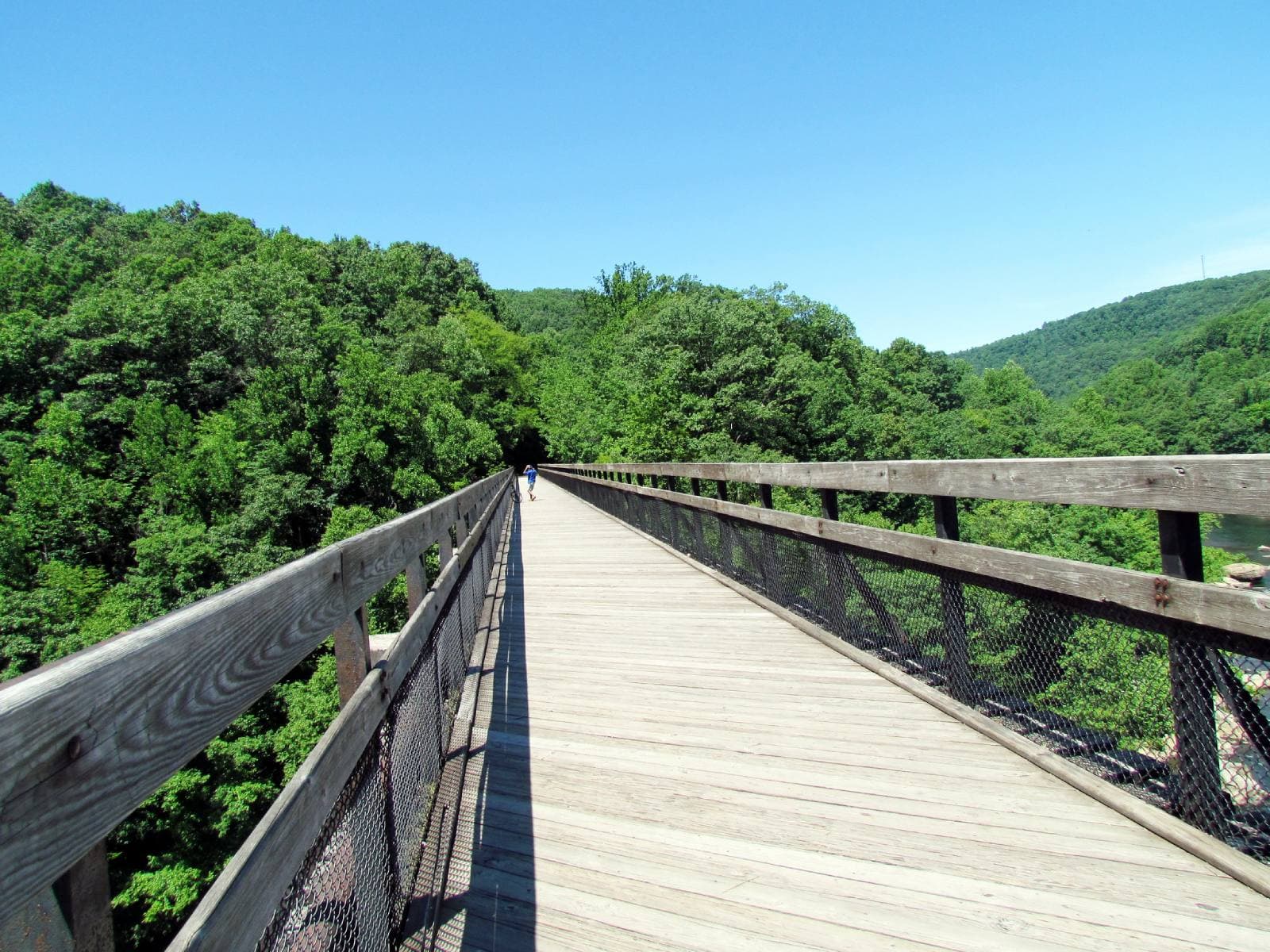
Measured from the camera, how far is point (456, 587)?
137 inches

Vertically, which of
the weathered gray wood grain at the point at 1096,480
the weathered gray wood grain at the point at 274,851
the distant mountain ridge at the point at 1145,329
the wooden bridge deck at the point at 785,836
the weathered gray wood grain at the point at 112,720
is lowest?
the wooden bridge deck at the point at 785,836

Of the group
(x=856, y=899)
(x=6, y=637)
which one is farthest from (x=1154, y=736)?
(x=6, y=637)

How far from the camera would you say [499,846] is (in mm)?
2244

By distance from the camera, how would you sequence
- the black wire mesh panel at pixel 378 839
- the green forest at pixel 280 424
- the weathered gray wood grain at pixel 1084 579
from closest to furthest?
the black wire mesh panel at pixel 378 839 → the weathered gray wood grain at pixel 1084 579 → the green forest at pixel 280 424

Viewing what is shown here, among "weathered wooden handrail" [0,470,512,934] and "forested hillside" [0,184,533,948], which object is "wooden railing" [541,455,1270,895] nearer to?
"weathered wooden handrail" [0,470,512,934]

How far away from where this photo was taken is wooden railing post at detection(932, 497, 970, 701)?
2.94 metres

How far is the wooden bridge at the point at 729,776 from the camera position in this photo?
0.84 meters

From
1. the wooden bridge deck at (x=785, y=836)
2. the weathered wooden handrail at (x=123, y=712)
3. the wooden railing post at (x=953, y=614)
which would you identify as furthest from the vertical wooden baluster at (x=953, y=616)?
the weathered wooden handrail at (x=123, y=712)

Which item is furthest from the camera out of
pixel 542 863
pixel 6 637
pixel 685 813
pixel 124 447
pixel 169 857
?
pixel 124 447

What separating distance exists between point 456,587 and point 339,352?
4177cm

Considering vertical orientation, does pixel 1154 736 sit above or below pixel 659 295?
below

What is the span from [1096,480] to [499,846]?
217 centimetres

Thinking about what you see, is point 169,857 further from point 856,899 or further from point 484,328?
point 484,328

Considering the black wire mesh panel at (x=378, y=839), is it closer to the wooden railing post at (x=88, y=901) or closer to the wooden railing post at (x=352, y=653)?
the wooden railing post at (x=352, y=653)
